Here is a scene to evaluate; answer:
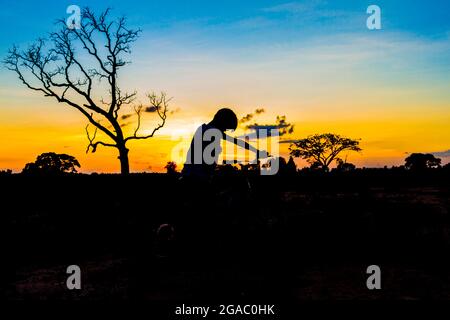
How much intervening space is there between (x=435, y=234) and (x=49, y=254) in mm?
8398

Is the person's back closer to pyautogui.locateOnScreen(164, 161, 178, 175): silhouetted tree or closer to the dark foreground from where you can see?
the dark foreground

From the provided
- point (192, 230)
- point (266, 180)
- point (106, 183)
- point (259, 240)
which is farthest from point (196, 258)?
point (106, 183)

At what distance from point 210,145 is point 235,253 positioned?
2628 millimetres

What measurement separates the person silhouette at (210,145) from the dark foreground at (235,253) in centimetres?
27

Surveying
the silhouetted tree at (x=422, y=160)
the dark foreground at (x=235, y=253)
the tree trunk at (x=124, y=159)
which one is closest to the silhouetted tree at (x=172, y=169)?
the tree trunk at (x=124, y=159)

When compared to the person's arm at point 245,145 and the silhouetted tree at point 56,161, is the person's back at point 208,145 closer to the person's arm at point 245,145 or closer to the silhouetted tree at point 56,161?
the person's arm at point 245,145

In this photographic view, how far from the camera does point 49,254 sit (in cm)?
997

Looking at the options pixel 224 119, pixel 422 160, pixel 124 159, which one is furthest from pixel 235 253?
pixel 422 160

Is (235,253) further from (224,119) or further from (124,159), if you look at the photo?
(124,159)

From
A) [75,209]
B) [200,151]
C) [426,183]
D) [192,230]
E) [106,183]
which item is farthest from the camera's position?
[426,183]

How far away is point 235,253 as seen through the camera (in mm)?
7566

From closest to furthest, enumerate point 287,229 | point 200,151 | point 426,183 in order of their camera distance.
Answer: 1. point 200,151
2. point 287,229
3. point 426,183

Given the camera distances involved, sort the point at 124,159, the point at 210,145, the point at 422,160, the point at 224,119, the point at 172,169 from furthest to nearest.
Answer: the point at 422,160, the point at 172,169, the point at 124,159, the point at 210,145, the point at 224,119

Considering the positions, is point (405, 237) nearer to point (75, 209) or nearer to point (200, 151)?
point (200, 151)
